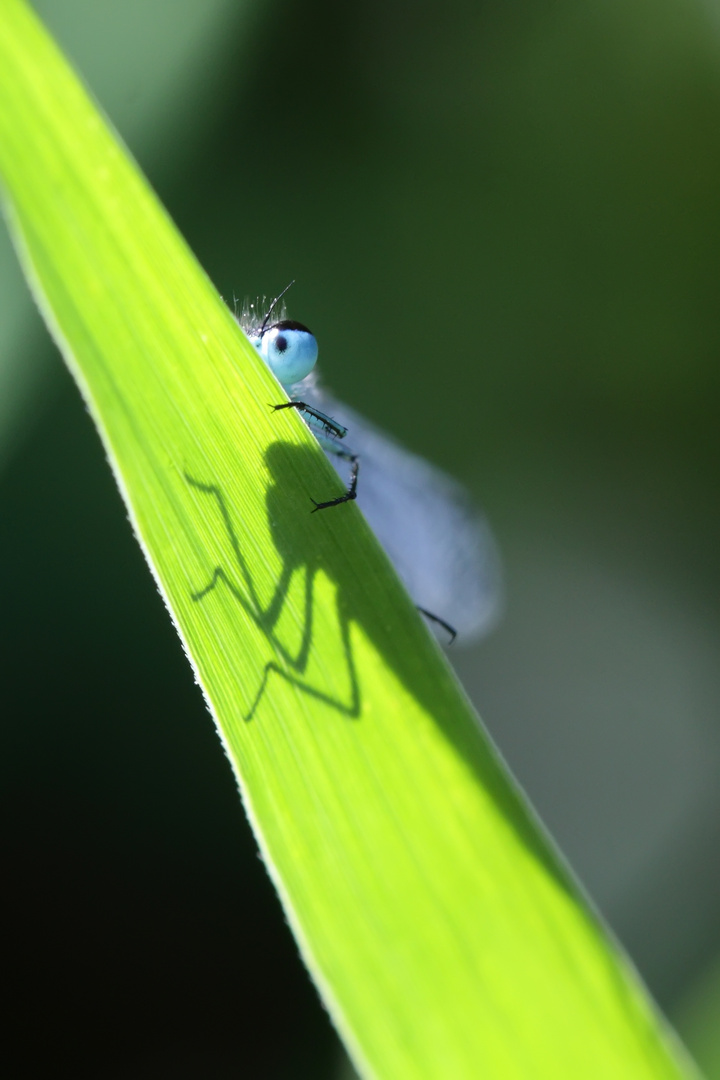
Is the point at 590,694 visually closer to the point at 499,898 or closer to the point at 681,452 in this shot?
the point at 681,452

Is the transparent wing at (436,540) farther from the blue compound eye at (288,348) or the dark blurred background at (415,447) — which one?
the blue compound eye at (288,348)

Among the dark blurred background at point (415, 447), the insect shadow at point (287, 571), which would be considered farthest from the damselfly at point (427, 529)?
the insect shadow at point (287, 571)

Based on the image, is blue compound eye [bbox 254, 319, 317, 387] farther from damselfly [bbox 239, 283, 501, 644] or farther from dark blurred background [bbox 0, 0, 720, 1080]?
dark blurred background [bbox 0, 0, 720, 1080]

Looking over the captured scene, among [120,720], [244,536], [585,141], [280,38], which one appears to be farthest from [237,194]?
[244,536]

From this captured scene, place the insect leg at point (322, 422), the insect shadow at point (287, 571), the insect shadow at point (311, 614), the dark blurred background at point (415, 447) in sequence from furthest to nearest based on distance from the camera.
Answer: the dark blurred background at point (415, 447), the insect leg at point (322, 422), the insect shadow at point (287, 571), the insect shadow at point (311, 614)

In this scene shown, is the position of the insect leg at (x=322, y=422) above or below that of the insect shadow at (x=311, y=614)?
below

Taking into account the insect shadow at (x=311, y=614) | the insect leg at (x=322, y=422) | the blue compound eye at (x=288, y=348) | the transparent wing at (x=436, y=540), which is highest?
the insect shadow at (x=311, y=614)

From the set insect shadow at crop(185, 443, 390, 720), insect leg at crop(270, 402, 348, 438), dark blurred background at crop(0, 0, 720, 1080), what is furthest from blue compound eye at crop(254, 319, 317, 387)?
dark blurred background at crop(0, 0, 720, 1080)
